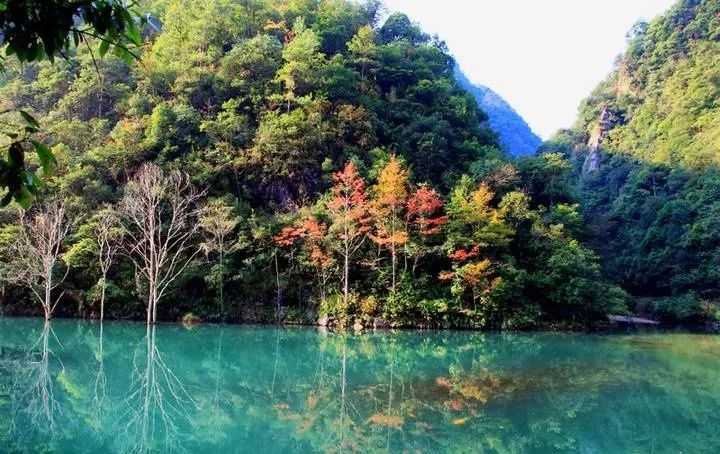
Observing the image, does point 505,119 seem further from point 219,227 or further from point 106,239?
point 106,239

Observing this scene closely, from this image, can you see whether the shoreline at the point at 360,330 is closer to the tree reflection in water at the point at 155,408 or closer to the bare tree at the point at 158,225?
the bare tree at the point at 158,225

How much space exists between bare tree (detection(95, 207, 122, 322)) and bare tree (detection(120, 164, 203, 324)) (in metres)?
0.46

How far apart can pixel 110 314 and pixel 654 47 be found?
5357cm

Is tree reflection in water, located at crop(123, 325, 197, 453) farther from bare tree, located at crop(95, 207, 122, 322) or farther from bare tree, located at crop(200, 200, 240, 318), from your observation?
bare tree, located at crop(95, 207, 122, 322)

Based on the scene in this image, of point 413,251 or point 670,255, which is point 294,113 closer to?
point 413,251

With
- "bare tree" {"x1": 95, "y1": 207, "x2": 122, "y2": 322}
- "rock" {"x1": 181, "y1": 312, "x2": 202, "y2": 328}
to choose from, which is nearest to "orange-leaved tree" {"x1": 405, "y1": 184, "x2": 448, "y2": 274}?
"rock" {"x1": 181, "y1": 312, "x2": 202, "y2": 328}

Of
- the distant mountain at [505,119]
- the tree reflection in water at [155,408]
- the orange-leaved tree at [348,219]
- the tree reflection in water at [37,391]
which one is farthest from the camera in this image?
the distant mountain at [505,119]

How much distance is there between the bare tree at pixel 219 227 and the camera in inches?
854

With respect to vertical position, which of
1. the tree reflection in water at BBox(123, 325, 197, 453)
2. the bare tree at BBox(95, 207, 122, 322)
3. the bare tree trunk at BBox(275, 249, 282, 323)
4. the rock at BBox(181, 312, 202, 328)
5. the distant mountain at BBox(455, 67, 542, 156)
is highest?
the distant mountain at BBox(455, 67, 542, 156)

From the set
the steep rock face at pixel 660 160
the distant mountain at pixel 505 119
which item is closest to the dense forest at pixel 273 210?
the steep rock face at pixel 660 160

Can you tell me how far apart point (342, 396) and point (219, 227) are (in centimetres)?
1303

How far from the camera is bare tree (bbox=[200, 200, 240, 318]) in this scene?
21688 millimetres

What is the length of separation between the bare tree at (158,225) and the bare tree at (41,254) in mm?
2499

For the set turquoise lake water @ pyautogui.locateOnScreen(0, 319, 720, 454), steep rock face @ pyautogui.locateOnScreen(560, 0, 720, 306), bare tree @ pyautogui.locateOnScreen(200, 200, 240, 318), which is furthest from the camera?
steep rock face @ pyautogui.locateOnScreen(560, 0, 720, 306)
